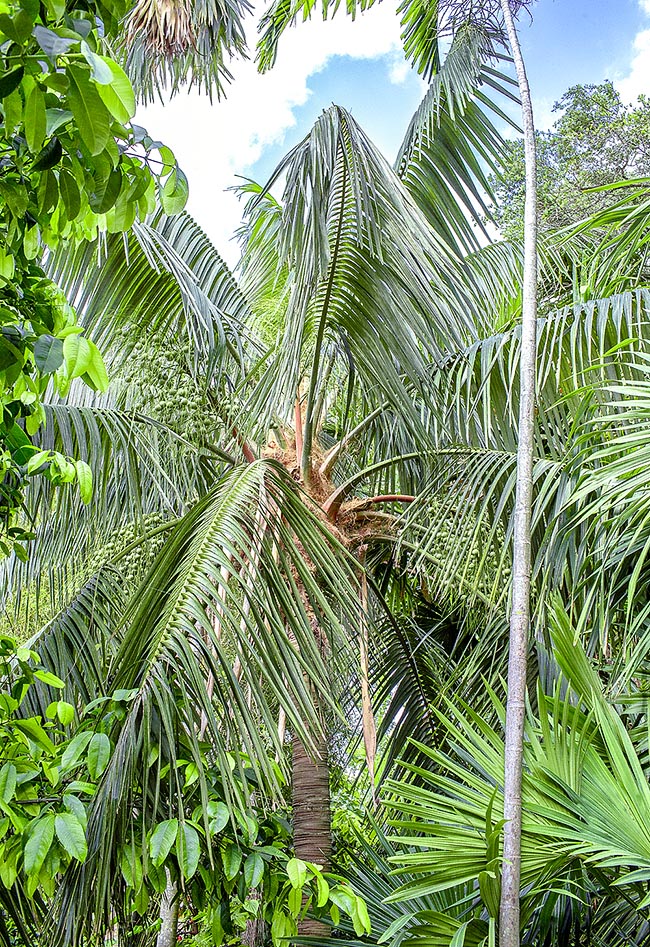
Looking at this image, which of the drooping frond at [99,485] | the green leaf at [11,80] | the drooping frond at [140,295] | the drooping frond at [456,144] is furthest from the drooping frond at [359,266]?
the green leaf at [11,80]

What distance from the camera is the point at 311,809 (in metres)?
2.96

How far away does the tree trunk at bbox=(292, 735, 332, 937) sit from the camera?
289 cm

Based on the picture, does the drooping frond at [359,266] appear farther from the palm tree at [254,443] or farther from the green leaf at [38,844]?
the green leaf at [38,844]

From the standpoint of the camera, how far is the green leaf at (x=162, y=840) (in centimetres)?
192

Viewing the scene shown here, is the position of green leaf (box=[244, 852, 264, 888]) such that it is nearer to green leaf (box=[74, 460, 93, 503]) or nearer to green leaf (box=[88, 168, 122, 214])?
green leaf (box=[74, 460, 93, 503])

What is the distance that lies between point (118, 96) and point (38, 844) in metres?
1.37

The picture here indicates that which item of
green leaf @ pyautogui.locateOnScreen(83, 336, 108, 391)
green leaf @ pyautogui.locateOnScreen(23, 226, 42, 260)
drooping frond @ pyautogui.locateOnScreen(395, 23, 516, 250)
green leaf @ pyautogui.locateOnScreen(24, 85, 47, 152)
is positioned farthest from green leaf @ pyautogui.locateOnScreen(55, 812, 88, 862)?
drooping frond @ pyautogui.locateOnScreen(395, 23, 516, 250)

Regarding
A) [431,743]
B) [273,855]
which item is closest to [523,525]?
[273,855]

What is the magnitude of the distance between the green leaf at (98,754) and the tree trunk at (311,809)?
1.05 metres

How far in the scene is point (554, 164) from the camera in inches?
363

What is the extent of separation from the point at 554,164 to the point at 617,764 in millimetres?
8326

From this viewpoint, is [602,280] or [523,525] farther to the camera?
[602,280]

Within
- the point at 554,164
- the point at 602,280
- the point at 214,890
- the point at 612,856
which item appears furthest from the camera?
the point at 554,164

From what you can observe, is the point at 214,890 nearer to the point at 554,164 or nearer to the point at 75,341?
the point at 75,341
